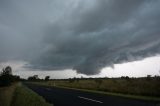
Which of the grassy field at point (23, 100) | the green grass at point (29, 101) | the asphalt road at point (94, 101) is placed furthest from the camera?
the grassy field at point (23, 100)

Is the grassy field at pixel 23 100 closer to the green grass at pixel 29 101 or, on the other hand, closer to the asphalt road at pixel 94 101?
the green grass at pixel 29 101

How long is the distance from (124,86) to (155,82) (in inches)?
220

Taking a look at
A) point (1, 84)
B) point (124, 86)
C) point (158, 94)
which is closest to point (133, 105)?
point (158, 94)

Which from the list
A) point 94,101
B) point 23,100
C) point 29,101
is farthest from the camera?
point 23,100

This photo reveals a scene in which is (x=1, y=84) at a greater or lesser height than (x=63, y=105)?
greater

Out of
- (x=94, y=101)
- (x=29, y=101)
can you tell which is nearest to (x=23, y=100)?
(x=29, y=101)

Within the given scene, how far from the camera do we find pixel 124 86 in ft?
86.5

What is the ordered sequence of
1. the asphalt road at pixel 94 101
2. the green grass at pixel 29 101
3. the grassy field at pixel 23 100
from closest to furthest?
the asphalt road at pixel 94 101
the green grass at pixel 29 101
the grassy field at pixel 23 100

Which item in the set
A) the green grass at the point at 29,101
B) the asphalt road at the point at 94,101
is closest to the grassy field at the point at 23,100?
A: the green grass at the point at 29,101

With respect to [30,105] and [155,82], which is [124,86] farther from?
[30,105]

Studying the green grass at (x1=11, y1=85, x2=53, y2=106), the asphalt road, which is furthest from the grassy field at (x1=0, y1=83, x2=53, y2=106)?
the asphalt road

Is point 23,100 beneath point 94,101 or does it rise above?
above

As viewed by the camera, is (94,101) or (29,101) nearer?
(94,101)

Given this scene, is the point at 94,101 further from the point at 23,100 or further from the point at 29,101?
the point at 23,100
